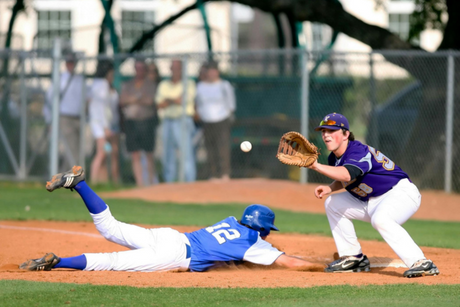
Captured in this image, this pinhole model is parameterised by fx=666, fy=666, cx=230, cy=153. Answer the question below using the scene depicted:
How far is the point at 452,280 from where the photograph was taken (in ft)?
18.3

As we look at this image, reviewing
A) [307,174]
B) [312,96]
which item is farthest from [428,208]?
[312,96]

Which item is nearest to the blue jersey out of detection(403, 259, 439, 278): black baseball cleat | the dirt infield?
the dirt infield

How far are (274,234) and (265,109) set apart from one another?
645 cm

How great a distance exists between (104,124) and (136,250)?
8.78 metres

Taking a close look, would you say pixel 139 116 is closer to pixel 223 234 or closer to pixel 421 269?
pixel 223 234

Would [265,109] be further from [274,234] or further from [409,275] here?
[409,275]

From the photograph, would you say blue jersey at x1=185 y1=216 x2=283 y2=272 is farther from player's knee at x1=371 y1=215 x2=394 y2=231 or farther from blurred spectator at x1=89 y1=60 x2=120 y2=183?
blurred spectator at x1=89 y1=60 x2=120 y2=183

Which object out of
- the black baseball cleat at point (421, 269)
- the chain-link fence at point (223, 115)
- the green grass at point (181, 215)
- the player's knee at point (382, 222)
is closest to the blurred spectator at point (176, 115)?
the chain-link fence at point (223, 115)

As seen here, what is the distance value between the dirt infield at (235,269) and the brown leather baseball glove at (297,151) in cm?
100

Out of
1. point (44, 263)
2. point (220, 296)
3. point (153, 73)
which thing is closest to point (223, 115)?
point (153, 73)

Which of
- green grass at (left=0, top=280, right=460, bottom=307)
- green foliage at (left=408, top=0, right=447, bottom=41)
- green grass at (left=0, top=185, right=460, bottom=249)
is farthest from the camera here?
green foliage at (left=408, top=0, right=447, bottom=41)

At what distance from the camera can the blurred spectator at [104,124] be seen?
555 inches

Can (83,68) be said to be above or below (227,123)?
above

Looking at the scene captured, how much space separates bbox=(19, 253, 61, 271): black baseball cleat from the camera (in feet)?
18.1
